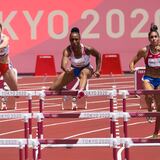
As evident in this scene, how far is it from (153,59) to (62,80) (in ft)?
4.76

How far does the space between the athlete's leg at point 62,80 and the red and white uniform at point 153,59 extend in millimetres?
1207

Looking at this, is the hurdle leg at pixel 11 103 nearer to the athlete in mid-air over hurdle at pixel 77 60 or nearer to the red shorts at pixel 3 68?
the red shorts at pixel 3 68

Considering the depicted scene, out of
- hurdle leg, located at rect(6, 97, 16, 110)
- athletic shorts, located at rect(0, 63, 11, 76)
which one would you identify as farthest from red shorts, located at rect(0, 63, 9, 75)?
hurdle leg, located at rect(6, 97, 16, 110)

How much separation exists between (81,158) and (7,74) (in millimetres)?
1937

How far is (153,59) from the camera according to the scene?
9.49 metres

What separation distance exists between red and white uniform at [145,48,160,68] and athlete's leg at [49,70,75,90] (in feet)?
3.96

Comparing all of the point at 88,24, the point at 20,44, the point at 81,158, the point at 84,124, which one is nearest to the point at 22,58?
the point at 20,44

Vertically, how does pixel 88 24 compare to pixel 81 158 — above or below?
above

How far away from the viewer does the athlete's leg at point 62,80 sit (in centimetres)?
909

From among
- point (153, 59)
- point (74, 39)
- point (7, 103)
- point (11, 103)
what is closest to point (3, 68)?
point (74, 39)

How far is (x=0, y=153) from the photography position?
9.19m

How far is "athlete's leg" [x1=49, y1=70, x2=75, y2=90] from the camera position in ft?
29.8

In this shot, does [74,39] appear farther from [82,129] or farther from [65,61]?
[82,129]

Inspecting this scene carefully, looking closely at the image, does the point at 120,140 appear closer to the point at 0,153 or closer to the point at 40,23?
the point at 0,153
